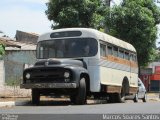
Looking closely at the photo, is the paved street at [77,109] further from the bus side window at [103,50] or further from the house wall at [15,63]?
the house wall at [15,63]

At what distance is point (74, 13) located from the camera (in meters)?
37.7

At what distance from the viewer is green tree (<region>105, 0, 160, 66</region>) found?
128 feet

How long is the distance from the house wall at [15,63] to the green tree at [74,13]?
124 inches

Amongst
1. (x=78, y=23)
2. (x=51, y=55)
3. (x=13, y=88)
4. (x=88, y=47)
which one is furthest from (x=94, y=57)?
(x=78, y=23)

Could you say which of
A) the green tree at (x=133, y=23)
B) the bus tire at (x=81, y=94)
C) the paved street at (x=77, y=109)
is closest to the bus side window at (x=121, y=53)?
the bus tire at (x=81, y=94)

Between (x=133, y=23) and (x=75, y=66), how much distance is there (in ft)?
64.5

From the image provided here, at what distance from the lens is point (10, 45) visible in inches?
1745

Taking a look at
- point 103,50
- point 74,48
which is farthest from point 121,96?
point 74,48

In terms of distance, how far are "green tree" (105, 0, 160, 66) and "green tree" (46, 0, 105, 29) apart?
107 cm

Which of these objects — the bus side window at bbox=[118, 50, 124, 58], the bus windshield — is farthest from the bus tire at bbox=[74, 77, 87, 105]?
the bus side window at bbox=[118, 50, 124, 58]

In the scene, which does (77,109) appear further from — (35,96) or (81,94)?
(35,96)

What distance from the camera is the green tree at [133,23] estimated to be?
39031 mm

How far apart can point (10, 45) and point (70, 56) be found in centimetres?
2382

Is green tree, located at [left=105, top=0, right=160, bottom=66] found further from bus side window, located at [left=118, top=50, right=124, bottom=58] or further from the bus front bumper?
the bus front bumper
